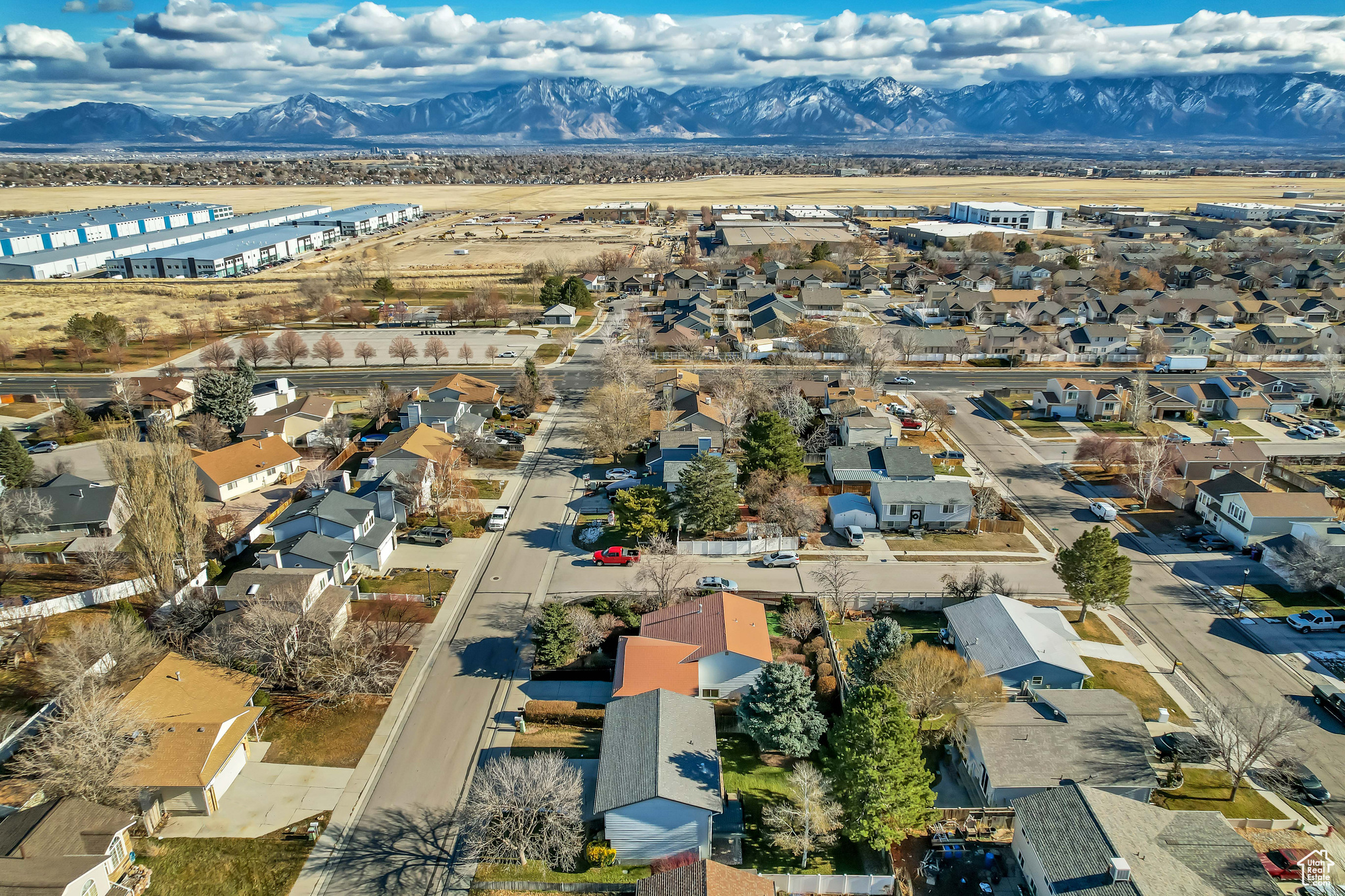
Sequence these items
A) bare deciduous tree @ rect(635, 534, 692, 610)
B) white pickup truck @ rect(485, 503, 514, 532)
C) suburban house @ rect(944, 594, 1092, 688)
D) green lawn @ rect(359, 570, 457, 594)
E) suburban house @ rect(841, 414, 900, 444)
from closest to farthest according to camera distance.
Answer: suburban house @ rect(944, 594, 1092, 688)
bare deciduous tree @ rect(635, 534, 692, 610)
green lawn @ rect(359, 570, 457, 594)
white pickup truck @ rect(485, 503, 514, 532)
suburban house @ rect(841, 414, 900, 444)

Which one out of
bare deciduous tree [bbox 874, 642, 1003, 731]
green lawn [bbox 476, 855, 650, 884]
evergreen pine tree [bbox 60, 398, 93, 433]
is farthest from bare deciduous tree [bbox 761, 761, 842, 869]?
evergreen pine tree [bbox 60, 398, 93, 433]

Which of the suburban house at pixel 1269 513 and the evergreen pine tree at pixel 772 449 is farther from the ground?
the evergreen pine tree at pixel 772 449

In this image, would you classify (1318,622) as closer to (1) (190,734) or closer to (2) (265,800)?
(2) (265,800)

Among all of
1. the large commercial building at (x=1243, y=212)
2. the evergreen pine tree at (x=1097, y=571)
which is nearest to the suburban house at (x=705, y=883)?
the evergreen pine tree at (x=1097, y=571)

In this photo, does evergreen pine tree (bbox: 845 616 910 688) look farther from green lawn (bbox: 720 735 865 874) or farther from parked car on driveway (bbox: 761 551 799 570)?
parked car on driveway (bbox: 761 551 799 570)

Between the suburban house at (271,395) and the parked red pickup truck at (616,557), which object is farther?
the suburban house at (271,395)

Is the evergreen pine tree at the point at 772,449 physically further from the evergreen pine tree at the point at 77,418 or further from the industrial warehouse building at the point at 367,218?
the industrial warehouse building at the point at 367,218
